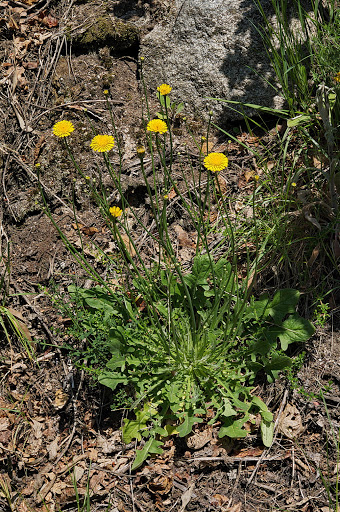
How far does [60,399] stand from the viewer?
2662 mm

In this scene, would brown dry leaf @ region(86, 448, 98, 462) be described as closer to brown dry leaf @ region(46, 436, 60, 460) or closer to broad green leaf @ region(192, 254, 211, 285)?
brown dry leaf @ region(46, 436, 60, 460)

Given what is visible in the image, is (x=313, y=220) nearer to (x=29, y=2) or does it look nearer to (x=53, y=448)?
(x=53, y=448)

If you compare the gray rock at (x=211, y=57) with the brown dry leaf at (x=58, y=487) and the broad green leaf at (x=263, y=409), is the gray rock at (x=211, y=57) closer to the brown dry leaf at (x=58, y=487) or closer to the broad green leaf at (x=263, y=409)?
the broad green leaf at (x=263, y=409)

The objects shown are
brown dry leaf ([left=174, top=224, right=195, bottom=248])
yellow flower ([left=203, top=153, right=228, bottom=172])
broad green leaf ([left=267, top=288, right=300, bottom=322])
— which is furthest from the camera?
brown dry leaf ([left=174, top=224, right=195, bottom=248])

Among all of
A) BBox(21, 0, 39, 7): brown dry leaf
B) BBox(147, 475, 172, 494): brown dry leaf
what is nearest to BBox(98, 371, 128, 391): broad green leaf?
BBox(147, 475, 172, 494): brown dry leaf

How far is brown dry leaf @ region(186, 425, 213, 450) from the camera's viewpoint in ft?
7.68

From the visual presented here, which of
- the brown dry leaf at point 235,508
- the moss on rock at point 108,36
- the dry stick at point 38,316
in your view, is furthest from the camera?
the moss on rock at point 108,36

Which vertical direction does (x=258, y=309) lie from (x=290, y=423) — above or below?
above

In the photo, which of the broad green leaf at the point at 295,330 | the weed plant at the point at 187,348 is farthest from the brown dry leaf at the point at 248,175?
the broad green leaf at the point at 295,330

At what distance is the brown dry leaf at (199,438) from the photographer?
2.34 meters

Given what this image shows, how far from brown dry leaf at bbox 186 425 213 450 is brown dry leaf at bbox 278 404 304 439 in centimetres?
36

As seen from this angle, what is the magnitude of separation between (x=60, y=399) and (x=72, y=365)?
20cm

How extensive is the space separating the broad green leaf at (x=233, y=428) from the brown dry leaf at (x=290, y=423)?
0.61 ft

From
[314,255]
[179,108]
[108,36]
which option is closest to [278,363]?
[314,255]
